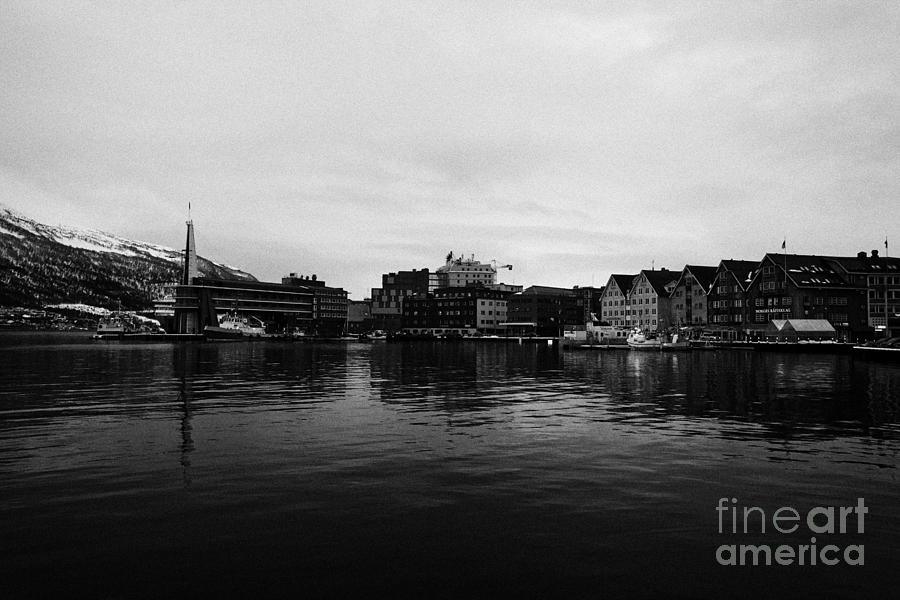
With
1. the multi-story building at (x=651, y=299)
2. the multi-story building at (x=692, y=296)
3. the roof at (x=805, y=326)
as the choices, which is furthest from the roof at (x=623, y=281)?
the roof at (x=805, y=326)

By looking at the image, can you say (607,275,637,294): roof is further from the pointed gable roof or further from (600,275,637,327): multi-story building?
the pointed gable roof

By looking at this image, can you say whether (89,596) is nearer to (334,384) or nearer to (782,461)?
(782,461)

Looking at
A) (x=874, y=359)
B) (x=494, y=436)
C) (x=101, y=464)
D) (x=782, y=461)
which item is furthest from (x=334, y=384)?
(x=874, y=359)

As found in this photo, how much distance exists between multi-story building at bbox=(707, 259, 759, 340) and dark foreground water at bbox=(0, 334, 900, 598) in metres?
121

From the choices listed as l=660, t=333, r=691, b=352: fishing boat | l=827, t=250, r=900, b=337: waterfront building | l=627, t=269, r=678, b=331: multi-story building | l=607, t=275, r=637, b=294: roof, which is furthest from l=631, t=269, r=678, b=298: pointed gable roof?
l=827, t=250, r=900, b=337: waterfront building

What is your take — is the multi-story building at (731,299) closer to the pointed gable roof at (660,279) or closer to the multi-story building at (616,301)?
the pointed gable roof at (660,279)

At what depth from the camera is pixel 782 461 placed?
19375 millimetres

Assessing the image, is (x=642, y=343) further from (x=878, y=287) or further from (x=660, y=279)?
(x=878, y=287)

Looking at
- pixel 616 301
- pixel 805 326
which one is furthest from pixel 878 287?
pixel 616 301

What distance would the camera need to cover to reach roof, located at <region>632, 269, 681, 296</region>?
563 ft

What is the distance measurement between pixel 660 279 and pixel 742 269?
28.3 m

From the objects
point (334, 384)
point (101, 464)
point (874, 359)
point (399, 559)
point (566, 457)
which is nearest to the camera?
point (399, 559)

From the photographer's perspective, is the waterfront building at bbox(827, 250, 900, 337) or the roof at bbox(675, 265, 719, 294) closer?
the waterfront building at bbox(827, 250, 900, 337)

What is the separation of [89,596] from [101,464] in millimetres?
10193
